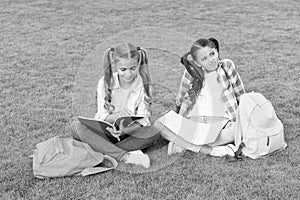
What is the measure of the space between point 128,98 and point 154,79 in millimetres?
332

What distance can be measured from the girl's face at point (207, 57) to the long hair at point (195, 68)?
0.02m

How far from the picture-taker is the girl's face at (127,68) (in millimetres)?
3545

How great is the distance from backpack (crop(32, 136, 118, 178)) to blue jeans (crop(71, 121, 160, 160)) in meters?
0.07

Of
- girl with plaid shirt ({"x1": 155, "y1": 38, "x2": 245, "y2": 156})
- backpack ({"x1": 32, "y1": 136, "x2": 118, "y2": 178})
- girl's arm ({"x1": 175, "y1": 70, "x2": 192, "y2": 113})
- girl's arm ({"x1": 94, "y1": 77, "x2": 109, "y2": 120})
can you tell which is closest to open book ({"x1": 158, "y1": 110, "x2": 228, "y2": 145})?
girl with plaid shirt ({"x1": 155, "y1": 38, "x2": 245, "y2": 156})

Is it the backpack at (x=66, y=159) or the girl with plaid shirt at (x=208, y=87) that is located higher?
the girl with plaid shirt at (x=208, y=87)

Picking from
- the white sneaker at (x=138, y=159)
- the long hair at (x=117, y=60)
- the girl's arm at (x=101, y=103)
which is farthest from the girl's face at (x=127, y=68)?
the white sneaker at (x=138, y=159)

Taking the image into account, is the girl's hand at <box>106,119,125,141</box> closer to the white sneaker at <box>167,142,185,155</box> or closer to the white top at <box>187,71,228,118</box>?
the white sneaker at <box>167,142,185,155</box>

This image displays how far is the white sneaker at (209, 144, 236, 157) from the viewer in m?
3.64

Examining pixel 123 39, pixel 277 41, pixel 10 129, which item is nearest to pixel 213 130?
pixel 123 39

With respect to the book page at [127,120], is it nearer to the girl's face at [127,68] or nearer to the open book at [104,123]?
the open book at [104,123]

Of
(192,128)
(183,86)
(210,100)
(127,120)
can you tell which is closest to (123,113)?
(127,120)

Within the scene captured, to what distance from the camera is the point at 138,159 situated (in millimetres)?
3566

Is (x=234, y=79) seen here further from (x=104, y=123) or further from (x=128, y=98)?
(x=104, y=123)

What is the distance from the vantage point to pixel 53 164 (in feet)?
11.1
